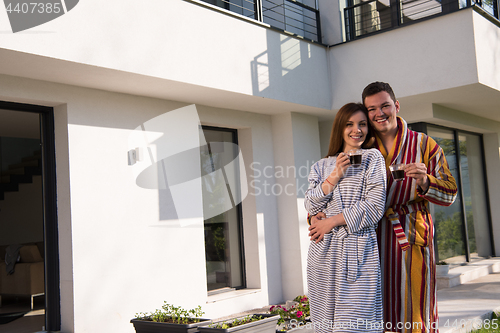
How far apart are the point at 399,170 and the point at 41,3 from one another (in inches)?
119

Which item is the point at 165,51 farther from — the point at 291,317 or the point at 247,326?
the point at 291,317

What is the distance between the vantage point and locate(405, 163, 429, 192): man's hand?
2016 millimetres

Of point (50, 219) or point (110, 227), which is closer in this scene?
point (50, 219)

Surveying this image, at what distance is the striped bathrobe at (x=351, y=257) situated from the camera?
2.02m

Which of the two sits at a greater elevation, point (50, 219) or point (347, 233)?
point (50, 219)

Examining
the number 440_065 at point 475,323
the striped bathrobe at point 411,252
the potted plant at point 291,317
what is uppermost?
the striped bathrobe at point 411,252

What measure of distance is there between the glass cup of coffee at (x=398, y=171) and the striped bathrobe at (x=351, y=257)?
0.16 feet

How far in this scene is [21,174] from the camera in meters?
8.20

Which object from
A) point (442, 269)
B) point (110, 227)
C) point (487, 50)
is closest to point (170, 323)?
point (110, 227)

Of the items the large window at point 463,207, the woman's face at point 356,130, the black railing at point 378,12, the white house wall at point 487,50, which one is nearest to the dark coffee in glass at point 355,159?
the woman's face at point 356,130

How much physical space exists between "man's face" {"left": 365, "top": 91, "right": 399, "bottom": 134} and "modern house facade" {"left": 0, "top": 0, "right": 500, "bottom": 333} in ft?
8.51

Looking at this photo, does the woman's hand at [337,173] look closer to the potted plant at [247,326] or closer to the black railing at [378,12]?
the potted plant at [247,326]

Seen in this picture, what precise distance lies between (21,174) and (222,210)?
418 centimetres

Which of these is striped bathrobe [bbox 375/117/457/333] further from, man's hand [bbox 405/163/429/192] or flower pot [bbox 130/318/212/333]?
flower pot [bbox 130/318/212/333]
